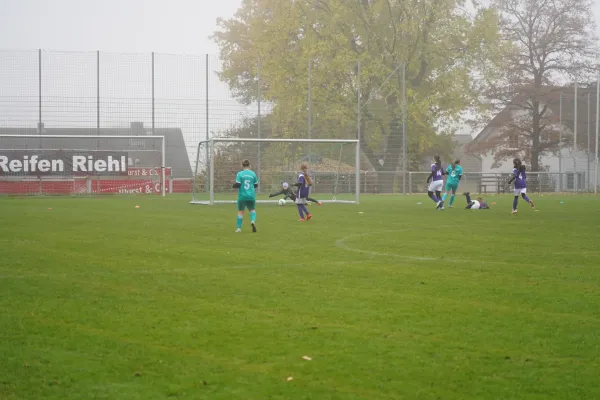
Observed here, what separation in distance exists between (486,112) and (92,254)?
48257mm

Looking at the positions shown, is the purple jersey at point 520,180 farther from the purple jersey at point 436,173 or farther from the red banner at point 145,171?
the red banner at point 145,171

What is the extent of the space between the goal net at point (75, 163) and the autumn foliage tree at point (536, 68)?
1092 inches

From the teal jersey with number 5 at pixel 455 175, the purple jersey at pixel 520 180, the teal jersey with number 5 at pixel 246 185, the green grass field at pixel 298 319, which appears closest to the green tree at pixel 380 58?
the teal jersey with number 5 at pixel 455 175

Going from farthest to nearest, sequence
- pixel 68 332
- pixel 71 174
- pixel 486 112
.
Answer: pixel 486 112
pixel 71 174
pixel 68 332

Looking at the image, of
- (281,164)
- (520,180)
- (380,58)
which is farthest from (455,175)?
(380,58)

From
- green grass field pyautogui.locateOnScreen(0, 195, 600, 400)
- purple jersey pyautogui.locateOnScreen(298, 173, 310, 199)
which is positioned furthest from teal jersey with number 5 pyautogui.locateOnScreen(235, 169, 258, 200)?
purple jersey pyautogui.locateOnScreen(298, 173, 310, 199)

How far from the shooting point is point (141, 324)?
281 inches

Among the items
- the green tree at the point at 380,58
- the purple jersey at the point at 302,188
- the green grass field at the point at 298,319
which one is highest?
the green tree at the point at 380,58

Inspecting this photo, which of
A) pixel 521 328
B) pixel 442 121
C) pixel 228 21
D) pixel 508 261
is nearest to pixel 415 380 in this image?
pixel 521 328

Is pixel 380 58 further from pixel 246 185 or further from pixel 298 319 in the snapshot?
pixel 298 319

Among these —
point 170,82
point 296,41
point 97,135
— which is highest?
point 296,41

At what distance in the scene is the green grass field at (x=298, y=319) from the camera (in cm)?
537

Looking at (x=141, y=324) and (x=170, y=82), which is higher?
(x=170, y=82)

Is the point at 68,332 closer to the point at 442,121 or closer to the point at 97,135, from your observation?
the point at 97,135
